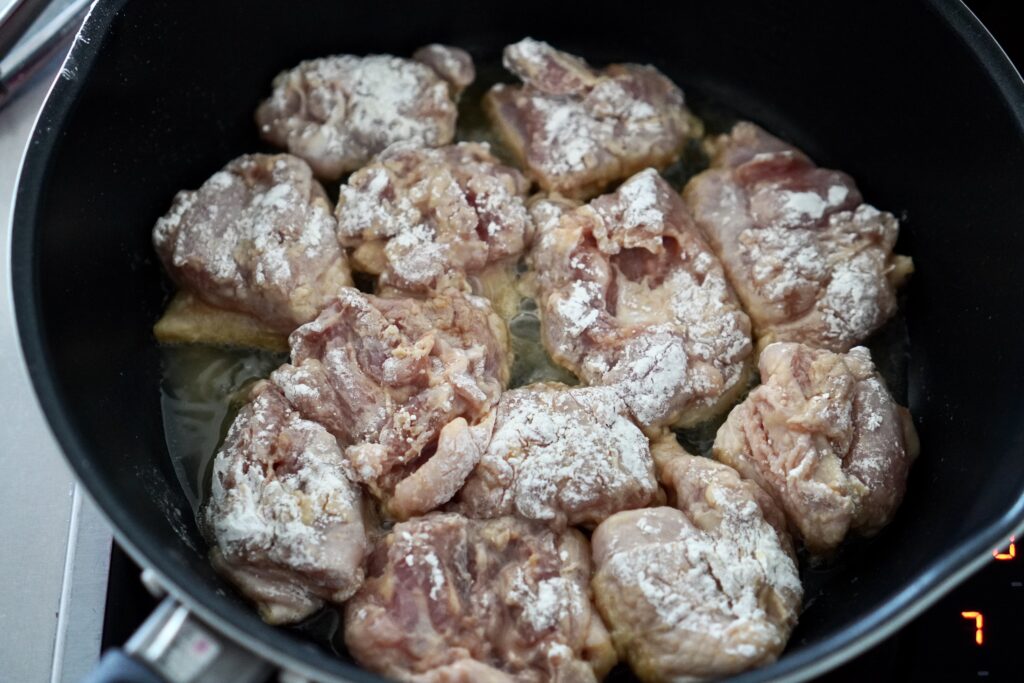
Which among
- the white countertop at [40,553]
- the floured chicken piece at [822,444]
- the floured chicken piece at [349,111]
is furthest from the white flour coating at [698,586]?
the floured chicken piece at [349,111]

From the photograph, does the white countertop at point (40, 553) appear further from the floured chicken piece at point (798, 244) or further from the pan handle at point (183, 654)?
the floured chicken piece at point (798, 244)

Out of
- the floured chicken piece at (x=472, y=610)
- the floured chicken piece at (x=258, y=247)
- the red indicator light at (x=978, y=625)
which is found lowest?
the red indicator light at (x=978, y=625)

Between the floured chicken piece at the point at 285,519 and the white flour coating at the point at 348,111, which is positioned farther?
the white flour coating at the point at 348,111

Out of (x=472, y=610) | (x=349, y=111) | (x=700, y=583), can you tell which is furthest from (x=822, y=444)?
(x=349, y=111)

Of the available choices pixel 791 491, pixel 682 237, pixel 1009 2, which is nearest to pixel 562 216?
pixel 682 237

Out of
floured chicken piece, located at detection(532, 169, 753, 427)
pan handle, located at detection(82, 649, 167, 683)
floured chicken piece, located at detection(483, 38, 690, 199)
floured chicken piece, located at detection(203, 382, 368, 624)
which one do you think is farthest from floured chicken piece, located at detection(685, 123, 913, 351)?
pan handle, located at detection(82, 649, 167, 683)

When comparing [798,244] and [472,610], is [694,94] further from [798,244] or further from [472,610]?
[472,610]

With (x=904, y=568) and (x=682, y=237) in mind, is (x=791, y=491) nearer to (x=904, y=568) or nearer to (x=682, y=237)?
(x=904, y=568)
